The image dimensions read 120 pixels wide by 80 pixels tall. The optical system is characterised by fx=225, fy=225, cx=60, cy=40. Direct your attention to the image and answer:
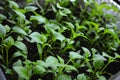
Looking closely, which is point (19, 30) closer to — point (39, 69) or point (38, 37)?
point (38, 37)

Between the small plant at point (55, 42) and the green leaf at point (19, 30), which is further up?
the green leaf at point (19, 30)

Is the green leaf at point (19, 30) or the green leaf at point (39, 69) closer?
the green leaf at point (39, 69)

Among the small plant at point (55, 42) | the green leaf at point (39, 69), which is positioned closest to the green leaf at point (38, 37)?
the small plant at point (55, 42)

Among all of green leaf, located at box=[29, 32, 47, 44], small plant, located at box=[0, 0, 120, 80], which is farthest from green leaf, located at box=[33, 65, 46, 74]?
green leaf, located at box=[29, 32, 47, 44]

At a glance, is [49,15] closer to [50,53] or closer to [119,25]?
[50,53]

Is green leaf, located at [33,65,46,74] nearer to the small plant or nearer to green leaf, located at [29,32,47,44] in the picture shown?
the small plant

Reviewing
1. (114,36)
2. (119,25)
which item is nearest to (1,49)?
(114,36)

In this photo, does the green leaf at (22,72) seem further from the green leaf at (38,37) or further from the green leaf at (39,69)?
the green leaf at (38,37)

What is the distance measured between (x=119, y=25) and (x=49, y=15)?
67 centimetres

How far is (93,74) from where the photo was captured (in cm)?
140

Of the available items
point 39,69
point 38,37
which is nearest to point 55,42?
point 38,37

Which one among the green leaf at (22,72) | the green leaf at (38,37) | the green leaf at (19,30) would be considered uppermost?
the green leaf at (19,30)

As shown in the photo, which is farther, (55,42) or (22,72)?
(55,42)

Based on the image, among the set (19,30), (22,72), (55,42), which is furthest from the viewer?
(55,42)
